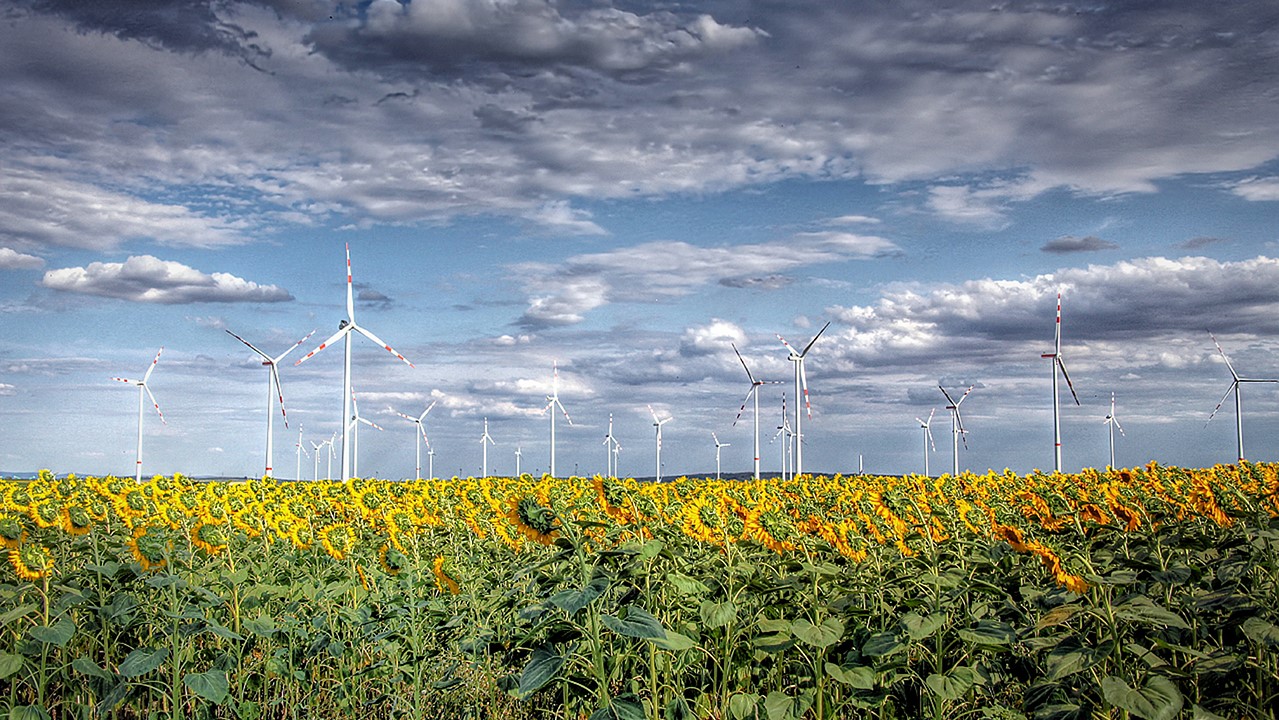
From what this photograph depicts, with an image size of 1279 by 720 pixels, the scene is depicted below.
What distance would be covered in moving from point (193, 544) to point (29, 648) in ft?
6.31

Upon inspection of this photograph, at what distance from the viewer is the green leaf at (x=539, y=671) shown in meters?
4.23

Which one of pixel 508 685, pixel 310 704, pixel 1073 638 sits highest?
pixel 1073 638

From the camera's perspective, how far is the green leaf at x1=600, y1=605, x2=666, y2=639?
4.20 metres

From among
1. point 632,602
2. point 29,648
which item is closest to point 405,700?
point 29,648

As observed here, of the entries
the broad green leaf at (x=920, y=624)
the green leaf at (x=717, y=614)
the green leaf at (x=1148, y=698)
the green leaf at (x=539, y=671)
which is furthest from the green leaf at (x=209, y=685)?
the green leaf at (x=1148, y=698)

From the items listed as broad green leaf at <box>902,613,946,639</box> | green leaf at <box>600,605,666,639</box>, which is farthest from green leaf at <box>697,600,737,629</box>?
broad green leaf at <box>902,613,946,639</box>

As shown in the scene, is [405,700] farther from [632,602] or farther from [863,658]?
[863,658]

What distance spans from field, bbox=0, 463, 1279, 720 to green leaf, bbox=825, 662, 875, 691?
0.06 ft

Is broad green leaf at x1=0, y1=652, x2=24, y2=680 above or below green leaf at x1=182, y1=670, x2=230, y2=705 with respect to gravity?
above

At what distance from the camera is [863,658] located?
544cm

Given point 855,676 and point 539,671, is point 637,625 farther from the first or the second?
point 855,676

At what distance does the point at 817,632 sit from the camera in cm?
502

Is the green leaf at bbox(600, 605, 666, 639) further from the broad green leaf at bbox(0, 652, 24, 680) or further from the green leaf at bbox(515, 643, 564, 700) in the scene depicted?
the broad green leaf at bbox(0, 652, 24, 680)

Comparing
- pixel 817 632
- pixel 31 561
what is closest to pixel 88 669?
pixel 31 561
